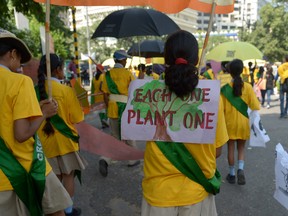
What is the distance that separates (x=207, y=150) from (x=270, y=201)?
2422mm

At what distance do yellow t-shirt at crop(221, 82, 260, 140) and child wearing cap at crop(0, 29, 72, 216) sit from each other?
273 centimetres

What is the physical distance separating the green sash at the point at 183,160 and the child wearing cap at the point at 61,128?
1.40 meters

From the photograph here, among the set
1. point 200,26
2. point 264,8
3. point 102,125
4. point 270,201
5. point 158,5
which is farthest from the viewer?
point 200,26

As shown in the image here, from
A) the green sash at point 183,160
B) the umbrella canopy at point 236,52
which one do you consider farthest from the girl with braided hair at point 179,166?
the umbrella canopy at point 236,52

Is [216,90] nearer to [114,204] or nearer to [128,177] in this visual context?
[114,204]

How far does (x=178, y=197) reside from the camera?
1.76 m

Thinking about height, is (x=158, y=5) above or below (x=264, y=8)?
below

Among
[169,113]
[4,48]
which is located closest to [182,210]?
[169,113]

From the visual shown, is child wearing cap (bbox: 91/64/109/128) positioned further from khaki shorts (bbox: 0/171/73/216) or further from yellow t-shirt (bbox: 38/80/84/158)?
khaki shorts (bbox: 0/171/73/216)

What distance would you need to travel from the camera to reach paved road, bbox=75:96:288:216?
3.61m

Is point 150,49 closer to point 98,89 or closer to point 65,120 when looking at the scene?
point 98,89

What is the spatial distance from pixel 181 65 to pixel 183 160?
20.7 inches

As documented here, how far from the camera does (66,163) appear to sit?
123 inches

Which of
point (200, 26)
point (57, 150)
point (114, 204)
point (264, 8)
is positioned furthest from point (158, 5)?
point (200, 26)
